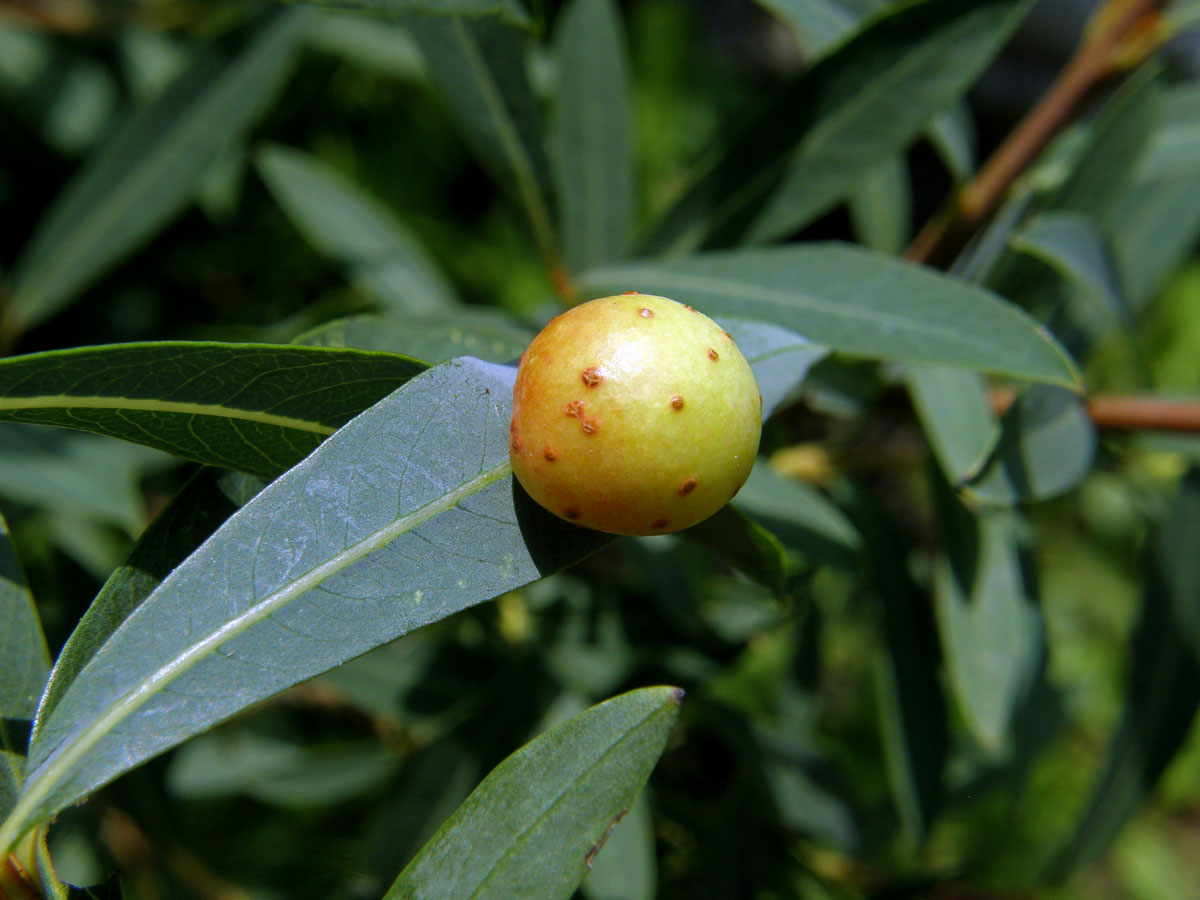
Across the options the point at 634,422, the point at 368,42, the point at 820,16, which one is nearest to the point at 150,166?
the point at 368,42

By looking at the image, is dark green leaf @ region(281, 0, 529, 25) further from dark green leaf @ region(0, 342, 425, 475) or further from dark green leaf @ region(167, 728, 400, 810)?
dark green leaf @ region(167, 728, 400, 810)

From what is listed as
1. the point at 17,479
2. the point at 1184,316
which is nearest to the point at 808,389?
the point at 17,479

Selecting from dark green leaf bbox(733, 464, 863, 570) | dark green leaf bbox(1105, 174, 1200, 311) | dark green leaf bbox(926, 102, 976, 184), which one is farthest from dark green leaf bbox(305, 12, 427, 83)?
dark green leaf bbox(1105, 174, 1200, 311)

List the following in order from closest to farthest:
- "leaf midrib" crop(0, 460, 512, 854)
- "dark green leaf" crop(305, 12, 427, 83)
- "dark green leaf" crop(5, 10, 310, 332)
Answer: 1. "leaf midrib" crop(0, 460, 512, 854)
2. "dark green leaf" crop(5, 10, 310, 332)
3. "dark green leaf" crop(305, 12, 427, 83)

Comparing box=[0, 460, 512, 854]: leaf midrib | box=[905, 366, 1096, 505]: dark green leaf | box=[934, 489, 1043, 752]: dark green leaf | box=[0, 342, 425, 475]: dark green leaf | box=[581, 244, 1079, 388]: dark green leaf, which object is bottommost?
box=[934, 489, 1043, 752]: dark green leaf

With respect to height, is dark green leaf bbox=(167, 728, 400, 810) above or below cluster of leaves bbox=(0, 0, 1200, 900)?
below

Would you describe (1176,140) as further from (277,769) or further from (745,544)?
(277,769)

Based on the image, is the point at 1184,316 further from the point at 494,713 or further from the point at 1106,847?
the point at 494,713
